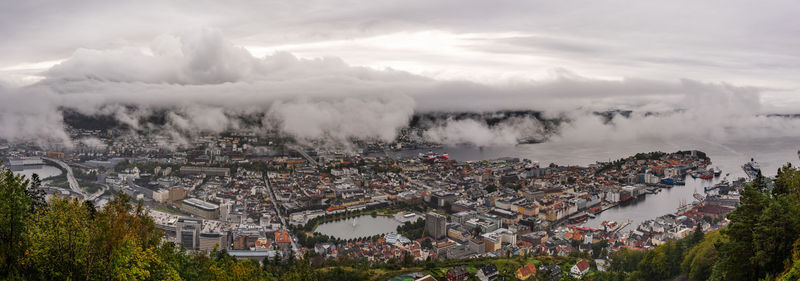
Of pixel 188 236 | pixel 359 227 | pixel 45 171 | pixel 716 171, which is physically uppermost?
pixel 45 171

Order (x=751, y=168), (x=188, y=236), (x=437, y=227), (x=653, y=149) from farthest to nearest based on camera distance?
(x=653, y=149)
(x=751, y=168)
(x=437, y=227)
(x=188, y=236)

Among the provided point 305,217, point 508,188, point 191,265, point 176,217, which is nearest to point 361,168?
point 508,188

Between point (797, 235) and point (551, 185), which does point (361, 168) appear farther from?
point (797, 235)

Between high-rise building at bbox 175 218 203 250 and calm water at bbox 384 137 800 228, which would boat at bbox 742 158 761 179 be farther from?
high-rise building at bbox 175 218 203 250

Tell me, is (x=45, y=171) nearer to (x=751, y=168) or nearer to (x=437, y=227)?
(x=437, y=227)

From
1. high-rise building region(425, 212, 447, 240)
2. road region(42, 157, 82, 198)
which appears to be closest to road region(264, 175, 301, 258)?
high-rise building region(425, 212, 447, 240)

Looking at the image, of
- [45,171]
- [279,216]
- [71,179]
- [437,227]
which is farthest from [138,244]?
[45,171]
